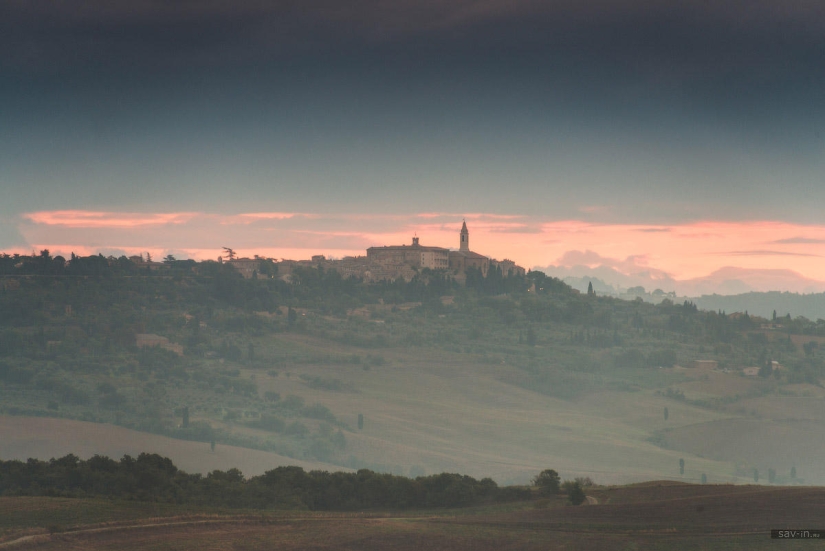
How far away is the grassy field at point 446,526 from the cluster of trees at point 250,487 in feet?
16.1

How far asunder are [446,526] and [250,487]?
13028 mm

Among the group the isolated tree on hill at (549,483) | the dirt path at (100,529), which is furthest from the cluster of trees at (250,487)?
the dirt path at (100,529)

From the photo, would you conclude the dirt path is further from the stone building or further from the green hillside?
the stone building

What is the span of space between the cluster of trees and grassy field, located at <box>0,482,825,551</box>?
4.92 meters

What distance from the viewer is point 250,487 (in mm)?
38062

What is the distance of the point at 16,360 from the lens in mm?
135375

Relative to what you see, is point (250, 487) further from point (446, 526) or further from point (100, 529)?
point (446, 526)

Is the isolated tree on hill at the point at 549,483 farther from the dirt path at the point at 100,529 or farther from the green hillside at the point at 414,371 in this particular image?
the green hillside at the point at 414,371

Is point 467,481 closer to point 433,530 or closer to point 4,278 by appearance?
point 433,530

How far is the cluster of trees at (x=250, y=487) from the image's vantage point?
118 ft

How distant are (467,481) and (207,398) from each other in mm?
95109

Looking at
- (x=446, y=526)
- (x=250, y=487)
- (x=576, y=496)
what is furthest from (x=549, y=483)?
(x=250, y=487)

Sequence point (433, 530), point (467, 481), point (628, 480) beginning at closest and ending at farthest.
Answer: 1. point (433, 530)
2. point (467, 481)
3. point (628, 480)

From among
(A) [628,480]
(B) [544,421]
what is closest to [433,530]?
(A) [628,480]
